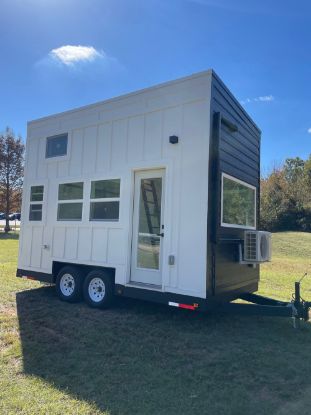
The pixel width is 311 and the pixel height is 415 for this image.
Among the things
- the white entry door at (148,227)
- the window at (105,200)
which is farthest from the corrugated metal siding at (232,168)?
the window at (105,200)

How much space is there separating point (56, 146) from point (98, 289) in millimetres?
3140

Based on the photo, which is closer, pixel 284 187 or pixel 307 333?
pixel 307 333

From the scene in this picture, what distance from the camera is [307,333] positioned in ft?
18.0

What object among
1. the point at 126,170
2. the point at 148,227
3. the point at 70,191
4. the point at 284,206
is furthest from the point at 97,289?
the point at 284,206

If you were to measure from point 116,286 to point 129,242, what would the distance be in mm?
783

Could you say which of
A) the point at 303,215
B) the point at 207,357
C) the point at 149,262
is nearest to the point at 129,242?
the point at 149,262

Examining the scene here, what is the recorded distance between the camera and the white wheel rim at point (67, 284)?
7.01 meters

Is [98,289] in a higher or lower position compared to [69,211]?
lower

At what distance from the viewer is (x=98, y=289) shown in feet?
21.6

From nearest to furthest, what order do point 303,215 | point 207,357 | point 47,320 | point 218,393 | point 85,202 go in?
point 218,393 → point 207,357 → point 47,320 → point 85,202 → point 303,215

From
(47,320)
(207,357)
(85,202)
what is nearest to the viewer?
(207,357)

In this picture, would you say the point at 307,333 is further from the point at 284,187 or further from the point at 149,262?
the point at 284,187

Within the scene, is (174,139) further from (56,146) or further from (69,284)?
(69,284)

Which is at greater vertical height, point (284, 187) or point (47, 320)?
point (284, 187)
